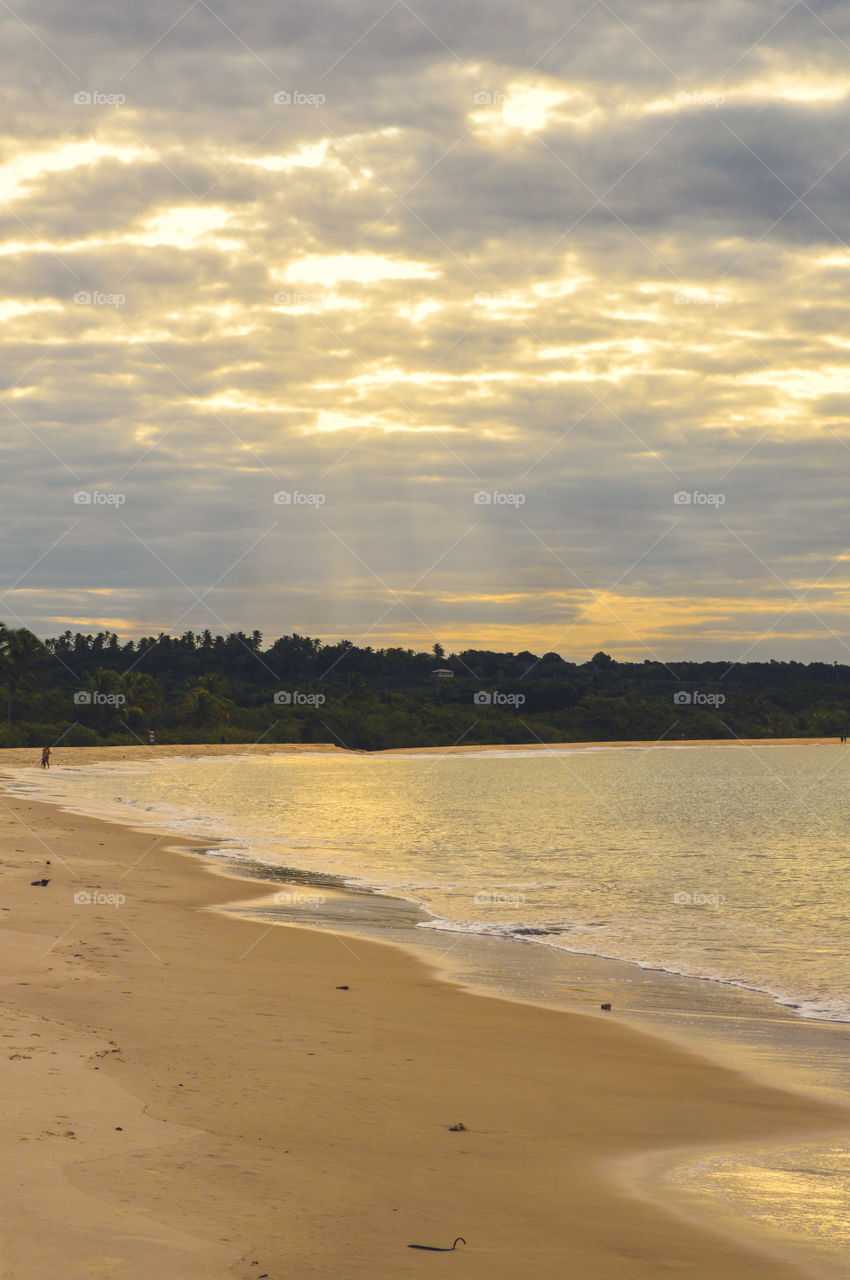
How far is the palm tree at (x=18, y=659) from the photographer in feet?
376

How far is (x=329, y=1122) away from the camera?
8.53 metres

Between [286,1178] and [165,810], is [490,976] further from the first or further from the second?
[165,810]

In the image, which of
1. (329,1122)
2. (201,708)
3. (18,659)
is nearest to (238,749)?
(201,708)

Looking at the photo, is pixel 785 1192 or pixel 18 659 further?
pixel 18 659

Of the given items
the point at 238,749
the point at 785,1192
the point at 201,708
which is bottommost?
the point at 238,749

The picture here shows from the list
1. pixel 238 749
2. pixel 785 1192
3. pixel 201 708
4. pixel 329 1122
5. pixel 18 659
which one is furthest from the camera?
pixel 201 708

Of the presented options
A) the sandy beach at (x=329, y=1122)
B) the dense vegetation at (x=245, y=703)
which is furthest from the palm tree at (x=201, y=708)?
the sandy beach at (x=329, y=1122)

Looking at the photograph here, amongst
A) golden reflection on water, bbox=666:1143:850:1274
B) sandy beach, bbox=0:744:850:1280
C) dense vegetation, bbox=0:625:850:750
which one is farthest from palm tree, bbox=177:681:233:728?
golden reflection on water, bbox=666:1143:850:1274

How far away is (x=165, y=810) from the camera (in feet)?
162

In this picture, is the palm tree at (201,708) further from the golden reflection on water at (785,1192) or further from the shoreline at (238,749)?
the golden reflection on water at (785,1192)

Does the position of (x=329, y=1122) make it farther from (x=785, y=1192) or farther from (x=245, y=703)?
(x=245, y=703)

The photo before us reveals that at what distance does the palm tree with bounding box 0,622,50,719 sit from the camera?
11456 cm

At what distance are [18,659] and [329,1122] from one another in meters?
115

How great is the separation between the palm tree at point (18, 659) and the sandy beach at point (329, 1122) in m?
105
